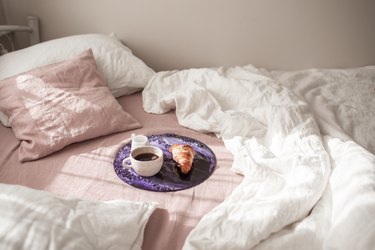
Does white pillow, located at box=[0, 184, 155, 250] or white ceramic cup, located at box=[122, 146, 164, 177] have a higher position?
white pillow, located at box=[0, 184, 155, 250]

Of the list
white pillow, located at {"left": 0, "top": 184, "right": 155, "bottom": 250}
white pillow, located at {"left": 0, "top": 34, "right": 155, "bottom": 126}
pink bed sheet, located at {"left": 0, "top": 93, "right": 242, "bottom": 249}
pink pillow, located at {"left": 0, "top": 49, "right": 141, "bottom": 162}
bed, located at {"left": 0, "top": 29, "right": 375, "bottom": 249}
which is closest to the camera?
white pillow, located at {"left": 0, "top": 184, "right": 155, "bottom": 250}

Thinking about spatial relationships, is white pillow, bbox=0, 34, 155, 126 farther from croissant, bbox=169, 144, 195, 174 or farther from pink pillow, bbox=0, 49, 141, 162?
croissant, bbox=169, 144, 195, 174

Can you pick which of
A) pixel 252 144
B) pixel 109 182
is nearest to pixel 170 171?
pixel 109 182

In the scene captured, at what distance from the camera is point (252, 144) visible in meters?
1.06

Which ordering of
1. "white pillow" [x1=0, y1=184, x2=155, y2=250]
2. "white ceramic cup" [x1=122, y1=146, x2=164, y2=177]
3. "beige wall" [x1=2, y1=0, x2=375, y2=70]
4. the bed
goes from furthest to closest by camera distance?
"beige wall" [x1=2, y1=0, x2=375, y2=70]
"white ceramic cup" [x1=122, y1=146, x2=164, y2=177]
the bed
"white pillow" [x1=0, y1=184, x2=155, y2=250]

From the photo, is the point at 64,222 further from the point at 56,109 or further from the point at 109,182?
the point at 56,109

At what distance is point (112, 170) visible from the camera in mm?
974

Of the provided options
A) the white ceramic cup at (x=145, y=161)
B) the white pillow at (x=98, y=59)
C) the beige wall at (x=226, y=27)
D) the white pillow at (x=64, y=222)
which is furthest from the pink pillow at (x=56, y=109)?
the beige wall at (x=226, y=27)

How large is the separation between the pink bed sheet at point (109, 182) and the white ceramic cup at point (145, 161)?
0.06 meters

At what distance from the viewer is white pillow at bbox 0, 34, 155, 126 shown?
128cm

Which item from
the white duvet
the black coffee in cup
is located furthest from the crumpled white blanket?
the black coffee in cup

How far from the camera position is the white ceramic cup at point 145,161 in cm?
91

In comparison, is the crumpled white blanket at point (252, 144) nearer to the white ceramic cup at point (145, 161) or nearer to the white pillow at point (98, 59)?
the white pillow at point (98, 59)

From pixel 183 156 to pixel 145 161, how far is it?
13cm
